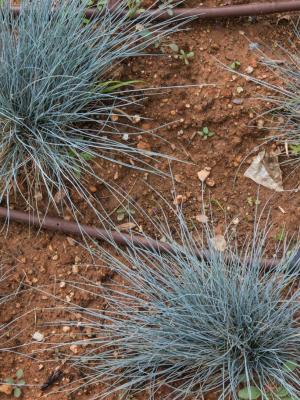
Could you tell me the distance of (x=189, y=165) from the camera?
84.4 inches

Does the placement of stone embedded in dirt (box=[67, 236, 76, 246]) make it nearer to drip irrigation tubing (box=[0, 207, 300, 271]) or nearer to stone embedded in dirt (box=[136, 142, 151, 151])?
drip irrigation tubing (box=[0, 207, 300, 271])

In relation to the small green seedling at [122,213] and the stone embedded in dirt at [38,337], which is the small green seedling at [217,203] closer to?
the small green seedling at [122,213]

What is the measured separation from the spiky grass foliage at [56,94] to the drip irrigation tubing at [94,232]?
0.06 m

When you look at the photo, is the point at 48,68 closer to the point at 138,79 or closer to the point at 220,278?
the point at 138,79

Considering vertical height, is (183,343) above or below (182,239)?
below

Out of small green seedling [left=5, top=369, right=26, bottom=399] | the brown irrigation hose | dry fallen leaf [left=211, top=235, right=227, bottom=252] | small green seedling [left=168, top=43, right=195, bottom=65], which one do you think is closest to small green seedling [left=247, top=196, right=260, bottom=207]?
dry fallen leaf [left=211, top=235, right=227, bottom=252]

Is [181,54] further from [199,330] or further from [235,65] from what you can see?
[199,330]

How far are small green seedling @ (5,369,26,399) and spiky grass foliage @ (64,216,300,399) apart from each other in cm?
18

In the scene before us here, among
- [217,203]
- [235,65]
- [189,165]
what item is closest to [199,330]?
[217,203]

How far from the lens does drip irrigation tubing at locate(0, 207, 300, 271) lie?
6.58ft

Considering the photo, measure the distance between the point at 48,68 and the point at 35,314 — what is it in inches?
30.2

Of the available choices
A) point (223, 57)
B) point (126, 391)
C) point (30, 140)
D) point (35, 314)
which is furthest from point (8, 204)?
point (223, 57)

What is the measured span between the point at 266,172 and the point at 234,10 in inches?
22.0

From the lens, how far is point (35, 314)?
2.02 meters
